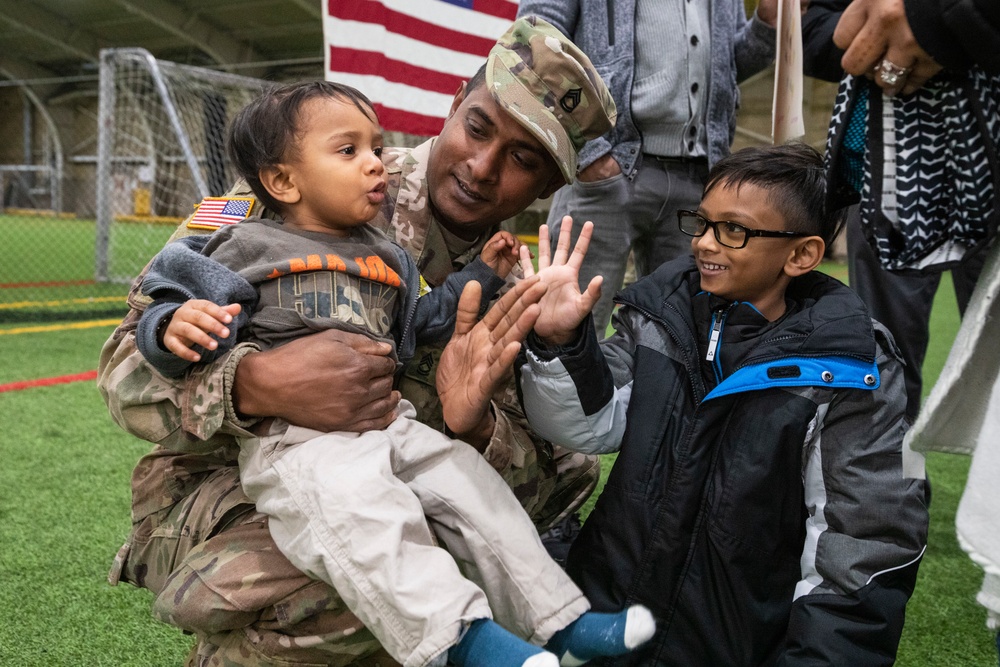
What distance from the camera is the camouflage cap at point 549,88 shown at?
1.80 m

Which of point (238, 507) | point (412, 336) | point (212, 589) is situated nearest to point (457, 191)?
point (412, 336)

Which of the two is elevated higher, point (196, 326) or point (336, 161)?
point (336, 161)

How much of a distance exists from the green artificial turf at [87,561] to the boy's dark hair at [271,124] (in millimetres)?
1055

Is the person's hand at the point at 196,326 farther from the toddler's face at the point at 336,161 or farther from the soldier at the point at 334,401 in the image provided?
the toddler's face at the point at 336,161

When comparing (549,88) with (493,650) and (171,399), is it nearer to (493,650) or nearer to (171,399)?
(171,399)

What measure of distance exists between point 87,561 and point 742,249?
1846 millimetres

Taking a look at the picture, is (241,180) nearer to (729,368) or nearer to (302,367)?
(302,367)

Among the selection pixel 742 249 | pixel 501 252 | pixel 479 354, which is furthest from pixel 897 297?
pixel 479 354

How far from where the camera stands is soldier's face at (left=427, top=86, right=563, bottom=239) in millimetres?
1842

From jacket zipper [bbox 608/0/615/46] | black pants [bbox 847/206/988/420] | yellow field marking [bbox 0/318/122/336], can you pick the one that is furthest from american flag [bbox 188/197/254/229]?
yellow field marking [bbox 0/318/122/336]

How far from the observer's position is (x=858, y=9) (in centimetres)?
122

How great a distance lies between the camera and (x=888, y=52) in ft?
3.73

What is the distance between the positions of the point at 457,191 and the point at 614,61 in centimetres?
101

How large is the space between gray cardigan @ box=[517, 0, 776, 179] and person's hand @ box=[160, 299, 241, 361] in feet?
4.96
